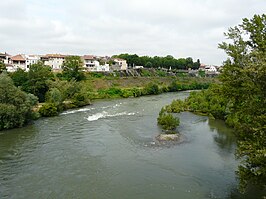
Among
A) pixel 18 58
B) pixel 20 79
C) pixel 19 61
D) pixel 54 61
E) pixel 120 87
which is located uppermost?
pixel 18 58

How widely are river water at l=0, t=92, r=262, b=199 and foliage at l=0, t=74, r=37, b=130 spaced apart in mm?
1449

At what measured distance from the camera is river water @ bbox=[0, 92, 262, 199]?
58.7ft

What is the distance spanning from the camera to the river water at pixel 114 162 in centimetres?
1791

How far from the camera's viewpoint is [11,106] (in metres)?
32.7

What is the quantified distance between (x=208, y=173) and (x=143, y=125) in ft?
53.9

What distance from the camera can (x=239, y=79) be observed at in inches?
568

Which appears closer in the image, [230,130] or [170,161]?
[170,161]

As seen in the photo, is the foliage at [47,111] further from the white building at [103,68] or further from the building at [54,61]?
the white building at [103,68]

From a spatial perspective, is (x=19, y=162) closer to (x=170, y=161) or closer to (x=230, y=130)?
(x=170, y=161)

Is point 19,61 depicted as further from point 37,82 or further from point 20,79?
point 37,82

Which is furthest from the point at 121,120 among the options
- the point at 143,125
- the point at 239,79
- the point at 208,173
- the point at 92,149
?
the point at 239,79

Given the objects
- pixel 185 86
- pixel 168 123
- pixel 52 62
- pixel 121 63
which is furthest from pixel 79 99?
pixel 121 63

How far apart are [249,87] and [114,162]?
516 inches

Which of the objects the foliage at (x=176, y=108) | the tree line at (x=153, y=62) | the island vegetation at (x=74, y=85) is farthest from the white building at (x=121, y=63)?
the foliage at (x=176, y=108)
